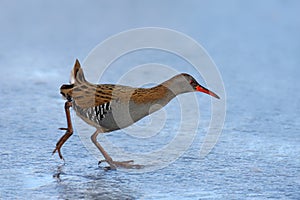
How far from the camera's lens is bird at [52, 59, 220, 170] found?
4832mm

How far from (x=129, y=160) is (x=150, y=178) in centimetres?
46

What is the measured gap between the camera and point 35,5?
9094mm

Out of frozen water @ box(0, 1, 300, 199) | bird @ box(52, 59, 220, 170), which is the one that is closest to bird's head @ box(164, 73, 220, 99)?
bird @ box(52, 59, 220, 170)

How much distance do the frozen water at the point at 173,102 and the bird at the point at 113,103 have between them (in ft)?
0.74

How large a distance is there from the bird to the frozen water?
0.23 m

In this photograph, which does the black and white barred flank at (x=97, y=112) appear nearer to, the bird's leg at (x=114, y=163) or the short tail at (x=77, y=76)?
the bird's leg at (x=114, y=163)

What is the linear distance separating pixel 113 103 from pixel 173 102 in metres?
1.69

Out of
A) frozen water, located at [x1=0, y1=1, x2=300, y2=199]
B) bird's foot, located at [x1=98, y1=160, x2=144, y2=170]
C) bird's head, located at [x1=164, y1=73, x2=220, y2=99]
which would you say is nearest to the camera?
frozen water, located at [x1=0, y1=1, x2=300, y2=199]

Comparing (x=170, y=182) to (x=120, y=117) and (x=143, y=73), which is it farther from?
(x=143, y=73)

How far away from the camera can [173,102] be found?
6.49m

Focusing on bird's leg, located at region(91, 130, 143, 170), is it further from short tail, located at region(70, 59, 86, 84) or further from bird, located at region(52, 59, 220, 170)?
short tail, located at region(70, 59, 86, 84)

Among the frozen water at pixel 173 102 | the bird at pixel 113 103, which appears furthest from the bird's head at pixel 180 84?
the frozen water at pixel 173 102

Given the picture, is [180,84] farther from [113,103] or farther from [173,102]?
[173,102]

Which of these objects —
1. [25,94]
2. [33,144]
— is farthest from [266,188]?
[25,94]
